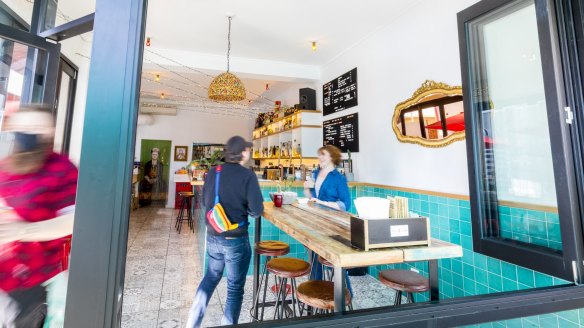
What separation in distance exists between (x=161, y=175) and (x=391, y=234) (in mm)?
9413

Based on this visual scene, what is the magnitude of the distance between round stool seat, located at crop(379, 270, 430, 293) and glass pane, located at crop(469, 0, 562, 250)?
0.60 m

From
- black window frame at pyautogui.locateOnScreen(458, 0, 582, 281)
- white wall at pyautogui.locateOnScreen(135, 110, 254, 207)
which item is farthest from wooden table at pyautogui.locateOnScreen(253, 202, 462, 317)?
white wall at pyautogui.locateOnScreen(135, 110, 254, 207)

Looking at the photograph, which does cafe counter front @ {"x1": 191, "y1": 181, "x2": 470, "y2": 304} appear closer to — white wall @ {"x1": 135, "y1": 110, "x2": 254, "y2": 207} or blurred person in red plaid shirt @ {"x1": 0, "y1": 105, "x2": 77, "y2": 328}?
blurred person in red plaid shirt @ {"x1": 0, "y1": 105, "x2": 77, "y2": 328}

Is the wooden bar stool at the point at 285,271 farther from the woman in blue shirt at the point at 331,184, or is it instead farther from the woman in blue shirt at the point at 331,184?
the woman in blue shirt at the point at 331,184

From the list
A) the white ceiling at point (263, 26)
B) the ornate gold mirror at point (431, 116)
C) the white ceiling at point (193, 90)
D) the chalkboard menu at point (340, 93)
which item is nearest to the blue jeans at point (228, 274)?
the ornate gold mirror at point (431, 116)

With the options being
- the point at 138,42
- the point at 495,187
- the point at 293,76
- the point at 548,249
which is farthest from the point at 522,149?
the point at 293,76

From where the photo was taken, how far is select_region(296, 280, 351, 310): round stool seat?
1.61 m

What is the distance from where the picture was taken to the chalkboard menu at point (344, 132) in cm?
Result: 431

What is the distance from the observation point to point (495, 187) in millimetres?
2027

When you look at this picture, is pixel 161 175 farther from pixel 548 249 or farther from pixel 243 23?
pixel 548 249

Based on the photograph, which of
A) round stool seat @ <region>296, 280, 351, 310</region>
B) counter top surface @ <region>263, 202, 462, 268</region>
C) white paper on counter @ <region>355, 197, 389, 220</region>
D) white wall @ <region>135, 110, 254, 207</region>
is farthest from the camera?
white wall @ <region>135, 110, 254, 207</region>

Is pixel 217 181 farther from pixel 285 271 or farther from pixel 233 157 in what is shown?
pixel 285 271

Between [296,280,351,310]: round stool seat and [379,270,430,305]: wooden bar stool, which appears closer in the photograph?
[296,280,351,310]: round stool seat

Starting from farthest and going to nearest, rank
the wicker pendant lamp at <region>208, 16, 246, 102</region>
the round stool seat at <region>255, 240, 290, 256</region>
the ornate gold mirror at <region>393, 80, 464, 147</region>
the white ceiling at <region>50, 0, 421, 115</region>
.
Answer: the wicker pendant lamp at <region>208, 16, 246, 102</region>
the white ceiling at <region>50, 0, 421, 115</region>
the ornate gold mirror at <region>393, 80, 464, 147</region>
the round stool seat at <region>255, 240, 290, 256</region>
